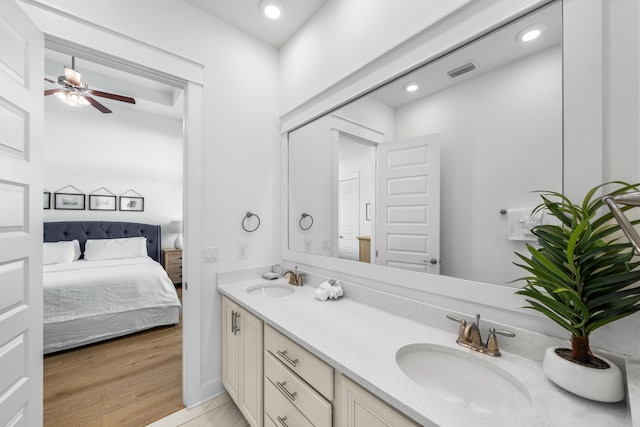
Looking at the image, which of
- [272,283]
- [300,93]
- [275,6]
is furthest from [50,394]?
[275,6]

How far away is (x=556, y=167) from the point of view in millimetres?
914

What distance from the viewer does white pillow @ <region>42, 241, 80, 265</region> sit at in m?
3.40

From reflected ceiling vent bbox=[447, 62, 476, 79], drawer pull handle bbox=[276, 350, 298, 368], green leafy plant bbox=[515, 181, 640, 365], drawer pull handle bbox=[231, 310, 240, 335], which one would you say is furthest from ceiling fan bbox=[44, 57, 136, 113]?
green leafy plant bbox=[515, 181, 640, 365]

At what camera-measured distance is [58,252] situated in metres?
3.49

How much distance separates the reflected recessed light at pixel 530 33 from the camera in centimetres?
95

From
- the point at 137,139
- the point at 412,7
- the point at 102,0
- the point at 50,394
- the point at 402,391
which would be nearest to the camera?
the point at 402,391

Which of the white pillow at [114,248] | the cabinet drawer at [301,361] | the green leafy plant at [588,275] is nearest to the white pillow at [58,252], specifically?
the white pillow at [114,248]

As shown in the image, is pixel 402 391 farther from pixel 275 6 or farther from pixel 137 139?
pixel 137 139

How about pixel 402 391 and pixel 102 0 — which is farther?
pixel 102 0

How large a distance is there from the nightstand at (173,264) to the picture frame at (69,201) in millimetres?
1416

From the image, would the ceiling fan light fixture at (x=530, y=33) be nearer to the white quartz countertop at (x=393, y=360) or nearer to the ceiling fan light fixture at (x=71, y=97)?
the white quartz countertop at (x=393, y=360)

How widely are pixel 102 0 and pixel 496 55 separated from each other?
6.92 ft

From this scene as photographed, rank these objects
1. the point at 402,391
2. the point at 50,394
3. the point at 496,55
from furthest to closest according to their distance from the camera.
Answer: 1. the point at 50,394
2. the point at 496,55
3. the point at 402,391

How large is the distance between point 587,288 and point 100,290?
3689mm
